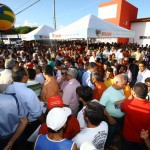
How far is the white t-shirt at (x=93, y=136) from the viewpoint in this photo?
1.87 m

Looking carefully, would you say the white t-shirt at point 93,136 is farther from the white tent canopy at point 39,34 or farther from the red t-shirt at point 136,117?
the white tent canopy at point 39,34

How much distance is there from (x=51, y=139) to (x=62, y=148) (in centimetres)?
14

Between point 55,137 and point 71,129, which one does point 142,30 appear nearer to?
point 71,129

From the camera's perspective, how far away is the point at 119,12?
78.4 ft

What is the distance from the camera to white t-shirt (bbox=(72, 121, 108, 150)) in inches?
73.5

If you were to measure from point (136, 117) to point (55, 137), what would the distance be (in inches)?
53.0

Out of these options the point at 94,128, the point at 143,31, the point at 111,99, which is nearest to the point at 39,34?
the point at 111,99

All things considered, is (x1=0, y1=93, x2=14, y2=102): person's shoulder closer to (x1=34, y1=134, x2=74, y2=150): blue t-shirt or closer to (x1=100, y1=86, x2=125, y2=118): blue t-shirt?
(x1=34, y1=134, x2=74, y2=150): blue t-shirt

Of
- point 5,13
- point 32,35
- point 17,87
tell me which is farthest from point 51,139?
point 32,35

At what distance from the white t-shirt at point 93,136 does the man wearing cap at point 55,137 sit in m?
0.28

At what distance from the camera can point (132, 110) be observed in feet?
7.91

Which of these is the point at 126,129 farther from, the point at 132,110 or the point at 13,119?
the point at 13,119

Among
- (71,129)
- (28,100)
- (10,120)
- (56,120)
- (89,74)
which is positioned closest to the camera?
(56,120)

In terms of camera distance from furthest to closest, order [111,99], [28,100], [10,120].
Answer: [111,99] < [28,100] < [10,120]
